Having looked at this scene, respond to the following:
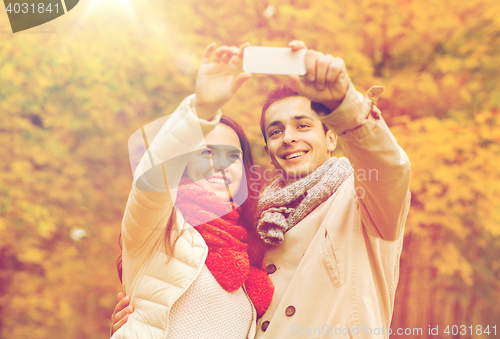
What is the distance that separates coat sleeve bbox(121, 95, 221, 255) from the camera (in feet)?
3.41

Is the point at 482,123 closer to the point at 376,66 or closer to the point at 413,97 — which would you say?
the point at 413,97

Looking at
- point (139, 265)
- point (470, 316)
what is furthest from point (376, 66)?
point (139, 265)

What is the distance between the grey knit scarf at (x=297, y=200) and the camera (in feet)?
5.38

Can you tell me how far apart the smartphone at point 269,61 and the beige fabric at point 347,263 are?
350mm

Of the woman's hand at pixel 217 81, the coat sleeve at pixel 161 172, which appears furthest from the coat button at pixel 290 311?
the woman's hand at pixel 217 81

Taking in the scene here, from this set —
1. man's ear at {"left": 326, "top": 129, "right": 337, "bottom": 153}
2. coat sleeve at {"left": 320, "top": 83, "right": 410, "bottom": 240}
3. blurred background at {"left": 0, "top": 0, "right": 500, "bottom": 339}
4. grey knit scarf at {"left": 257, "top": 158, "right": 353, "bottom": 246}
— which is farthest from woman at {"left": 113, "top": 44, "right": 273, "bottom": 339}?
blurred background at {"left": 0, "top": 0, "right": 500, "bottom": 339}

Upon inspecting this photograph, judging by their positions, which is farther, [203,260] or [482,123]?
[482,123]

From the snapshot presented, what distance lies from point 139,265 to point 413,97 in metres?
2.59

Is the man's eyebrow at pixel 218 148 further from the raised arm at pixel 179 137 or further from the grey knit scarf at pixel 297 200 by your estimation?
the raised arm at pixel 179 137

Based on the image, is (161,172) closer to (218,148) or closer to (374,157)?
(218,148)

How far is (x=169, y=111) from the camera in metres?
3.05

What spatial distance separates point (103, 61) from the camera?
9.89 feet

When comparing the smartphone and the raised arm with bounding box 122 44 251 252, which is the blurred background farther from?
the smartphone

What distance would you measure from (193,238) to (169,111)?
74.7 inches
